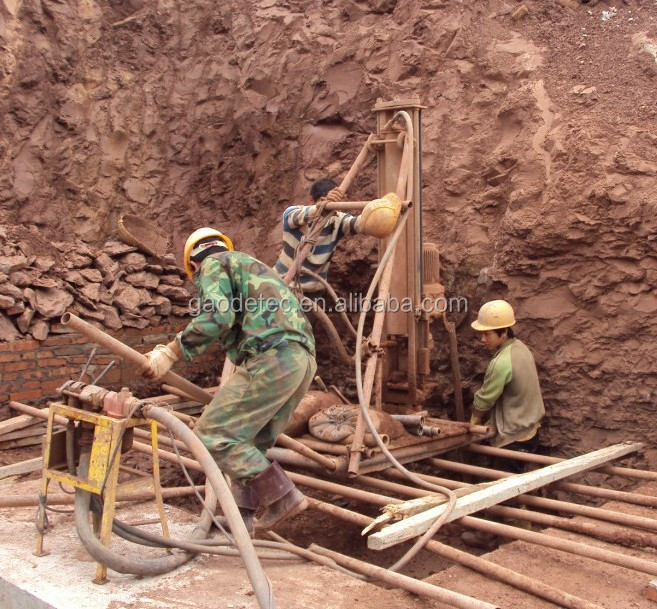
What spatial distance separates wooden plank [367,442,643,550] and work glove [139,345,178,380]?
1.18m

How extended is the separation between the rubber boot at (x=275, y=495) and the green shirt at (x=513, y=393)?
7.09 feet

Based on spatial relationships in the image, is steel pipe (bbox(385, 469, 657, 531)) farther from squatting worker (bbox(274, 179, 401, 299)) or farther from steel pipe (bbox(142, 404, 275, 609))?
squatting worker (bbox(274, 179, 401, 299))

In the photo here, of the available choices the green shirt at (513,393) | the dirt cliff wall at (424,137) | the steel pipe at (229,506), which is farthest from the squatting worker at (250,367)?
the dirt cliff wall at (424,137)

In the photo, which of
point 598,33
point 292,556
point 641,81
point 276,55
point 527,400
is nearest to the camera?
point 292,556

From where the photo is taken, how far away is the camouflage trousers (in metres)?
3.44

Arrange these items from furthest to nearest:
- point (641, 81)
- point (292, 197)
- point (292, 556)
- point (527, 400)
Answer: point (292, 197)
point (641, 81)
point (527, 400)
point (292, 556)

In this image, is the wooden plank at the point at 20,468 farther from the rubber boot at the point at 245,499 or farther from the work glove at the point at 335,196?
the work glove at the point at 335,196

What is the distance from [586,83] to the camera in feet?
21.3

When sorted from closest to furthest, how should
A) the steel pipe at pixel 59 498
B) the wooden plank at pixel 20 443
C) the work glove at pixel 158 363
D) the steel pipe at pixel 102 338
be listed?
the steel pipe at pixel 102 338 < the work glove at pixel 158 363 < the steel pipe at pixel 59 498 < the wooden plank at pixel 20 443

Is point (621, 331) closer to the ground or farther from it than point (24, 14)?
closer to the ground

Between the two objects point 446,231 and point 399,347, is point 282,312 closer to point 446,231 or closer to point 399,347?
point 399,347

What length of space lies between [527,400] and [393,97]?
3.49 metres

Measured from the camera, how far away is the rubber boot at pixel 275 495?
348cm

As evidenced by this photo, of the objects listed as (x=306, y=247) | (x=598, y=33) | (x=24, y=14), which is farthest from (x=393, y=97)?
(x=24, y=14)
